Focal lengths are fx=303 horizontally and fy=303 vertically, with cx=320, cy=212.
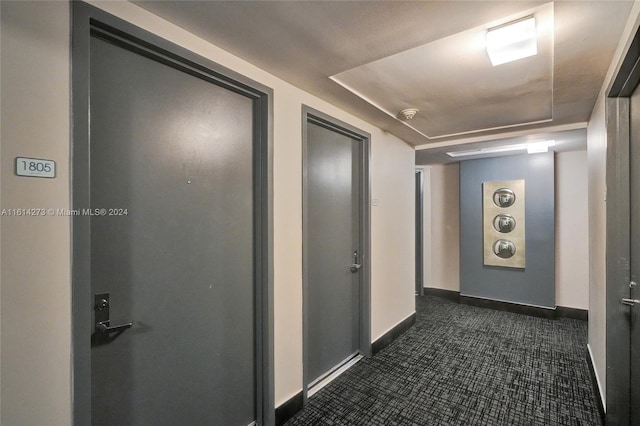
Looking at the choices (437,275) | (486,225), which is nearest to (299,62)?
(486,225)

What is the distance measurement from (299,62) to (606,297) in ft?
7.88

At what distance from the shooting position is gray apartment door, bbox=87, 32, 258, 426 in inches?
51.4

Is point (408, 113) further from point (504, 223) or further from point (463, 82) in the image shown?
point (504, 223)

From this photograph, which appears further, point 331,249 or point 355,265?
point 355,265

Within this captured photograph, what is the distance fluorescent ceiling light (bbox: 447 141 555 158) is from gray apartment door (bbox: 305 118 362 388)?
208 centimetres

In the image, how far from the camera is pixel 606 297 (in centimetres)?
191

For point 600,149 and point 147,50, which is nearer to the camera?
point 147,50

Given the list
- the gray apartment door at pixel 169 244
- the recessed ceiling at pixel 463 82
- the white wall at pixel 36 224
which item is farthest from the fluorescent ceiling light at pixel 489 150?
the white wall at pixel 36 224

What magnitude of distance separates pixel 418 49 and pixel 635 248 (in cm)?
165

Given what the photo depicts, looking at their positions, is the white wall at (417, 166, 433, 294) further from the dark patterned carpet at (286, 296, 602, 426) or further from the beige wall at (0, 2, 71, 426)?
the beige wall at (0, 2, 71, 426)

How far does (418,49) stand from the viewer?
167 centimetres

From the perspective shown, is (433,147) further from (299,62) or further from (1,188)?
(1,188)

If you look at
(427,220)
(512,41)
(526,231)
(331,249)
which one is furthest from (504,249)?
(512,41)

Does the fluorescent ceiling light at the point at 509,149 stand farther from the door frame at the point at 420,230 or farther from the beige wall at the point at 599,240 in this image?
the beige wall at the point at 599,240
